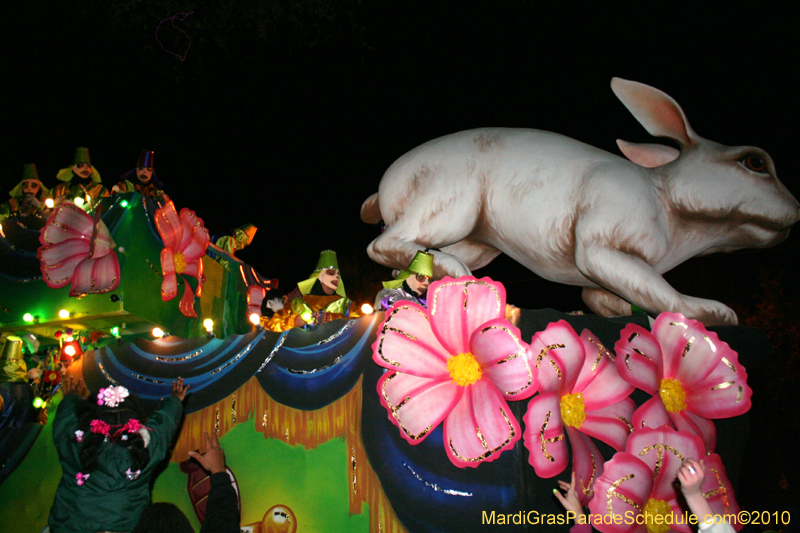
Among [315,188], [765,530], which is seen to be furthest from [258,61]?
[765,530]

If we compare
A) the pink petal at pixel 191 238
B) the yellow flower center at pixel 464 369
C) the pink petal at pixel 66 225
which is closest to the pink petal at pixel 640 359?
the yellow flower center at pixel 464 369

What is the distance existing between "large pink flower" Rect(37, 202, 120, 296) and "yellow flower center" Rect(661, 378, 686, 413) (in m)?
3.17

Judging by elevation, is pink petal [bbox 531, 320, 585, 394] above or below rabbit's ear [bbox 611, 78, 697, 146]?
below

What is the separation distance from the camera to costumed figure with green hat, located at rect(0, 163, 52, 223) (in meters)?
4.88

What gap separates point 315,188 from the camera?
615 cm

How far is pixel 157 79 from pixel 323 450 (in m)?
4.18

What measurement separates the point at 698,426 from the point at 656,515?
423 mm

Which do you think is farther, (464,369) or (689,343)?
(689,343)

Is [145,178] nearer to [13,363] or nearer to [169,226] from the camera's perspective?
[169,226]

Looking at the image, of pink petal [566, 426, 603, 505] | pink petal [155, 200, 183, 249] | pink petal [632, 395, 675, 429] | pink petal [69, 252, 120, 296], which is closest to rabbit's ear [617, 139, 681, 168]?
pink petal [632, 395, 675, 429]

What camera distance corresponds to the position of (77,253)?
369 cm

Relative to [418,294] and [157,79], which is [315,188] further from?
[418,294]

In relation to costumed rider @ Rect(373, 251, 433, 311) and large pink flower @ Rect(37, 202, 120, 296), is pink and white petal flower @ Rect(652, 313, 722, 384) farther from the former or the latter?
large pink flower @ Rect(37, 202, 120, 296)

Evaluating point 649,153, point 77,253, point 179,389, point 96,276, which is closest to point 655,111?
point 649,153
